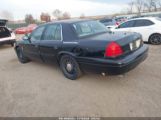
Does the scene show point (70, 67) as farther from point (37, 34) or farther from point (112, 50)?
point (37, 34)

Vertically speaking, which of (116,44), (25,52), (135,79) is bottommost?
(135,79)

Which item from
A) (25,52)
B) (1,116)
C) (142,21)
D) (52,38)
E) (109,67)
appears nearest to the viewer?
(1,116)

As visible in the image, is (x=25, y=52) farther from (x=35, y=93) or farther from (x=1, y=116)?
(x=1, y=116)

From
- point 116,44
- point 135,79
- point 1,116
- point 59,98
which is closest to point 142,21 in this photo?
point 135,79

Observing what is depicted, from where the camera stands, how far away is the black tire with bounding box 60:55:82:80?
412cm

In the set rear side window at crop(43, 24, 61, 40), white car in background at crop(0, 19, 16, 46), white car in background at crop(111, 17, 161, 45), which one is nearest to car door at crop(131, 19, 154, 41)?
white car in background at crop(111, 17, 161, 45)

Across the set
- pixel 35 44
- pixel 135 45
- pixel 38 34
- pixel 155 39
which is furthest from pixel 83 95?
pixel 155 39

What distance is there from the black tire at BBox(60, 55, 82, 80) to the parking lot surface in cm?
16

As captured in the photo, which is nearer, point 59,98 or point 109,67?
point 109,67

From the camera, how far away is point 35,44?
5.23m

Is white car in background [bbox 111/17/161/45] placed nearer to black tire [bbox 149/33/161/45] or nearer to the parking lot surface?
black tire [bbox 149/33/161/45]

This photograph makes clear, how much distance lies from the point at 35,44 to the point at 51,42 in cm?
91

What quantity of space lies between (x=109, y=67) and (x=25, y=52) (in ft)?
12.4

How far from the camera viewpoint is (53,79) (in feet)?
15.3
